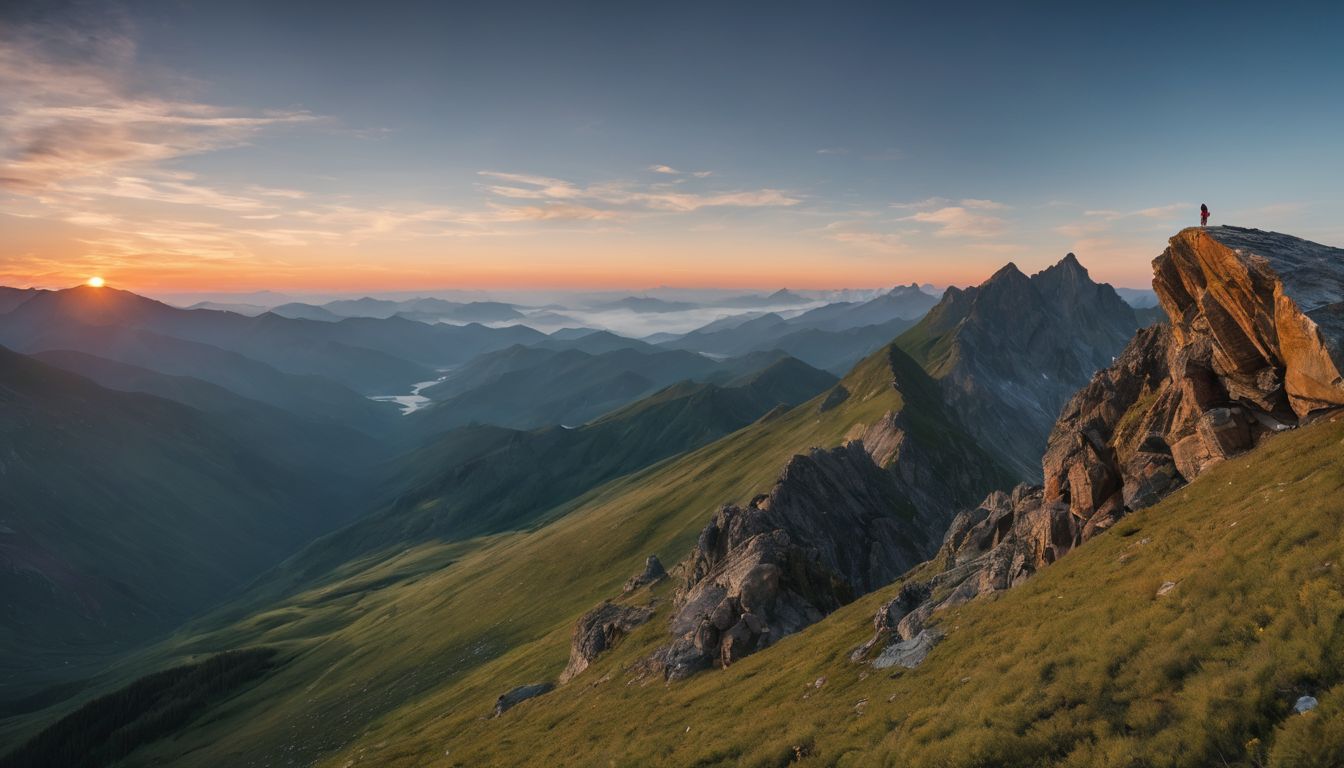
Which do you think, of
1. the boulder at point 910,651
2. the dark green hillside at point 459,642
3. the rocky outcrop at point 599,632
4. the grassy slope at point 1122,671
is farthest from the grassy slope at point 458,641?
the boulder at point 910,651

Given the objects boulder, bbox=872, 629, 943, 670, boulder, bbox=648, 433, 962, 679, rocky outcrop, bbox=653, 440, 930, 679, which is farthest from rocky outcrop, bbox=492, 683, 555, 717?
boulder, bbox=872, 629, 943, 670

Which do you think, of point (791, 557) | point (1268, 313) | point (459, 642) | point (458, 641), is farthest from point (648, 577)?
point (1268, 313)

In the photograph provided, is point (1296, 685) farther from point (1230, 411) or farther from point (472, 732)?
point (472, 732)

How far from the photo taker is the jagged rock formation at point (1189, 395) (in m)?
36.6

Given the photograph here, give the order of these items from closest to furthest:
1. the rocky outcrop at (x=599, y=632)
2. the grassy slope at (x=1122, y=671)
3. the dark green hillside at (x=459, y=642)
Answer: the grassy slope at (x=1122, y=671)
the rocky outcrop at (x=599, y=632)
the dark green hillside at (x=459, y=642)

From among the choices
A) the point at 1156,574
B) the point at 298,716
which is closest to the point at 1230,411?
the point at 1156,574

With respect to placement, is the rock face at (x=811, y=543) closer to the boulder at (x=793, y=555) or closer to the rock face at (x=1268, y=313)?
the boulder at (x=793, y=555)

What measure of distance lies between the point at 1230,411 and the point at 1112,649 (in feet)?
83.7

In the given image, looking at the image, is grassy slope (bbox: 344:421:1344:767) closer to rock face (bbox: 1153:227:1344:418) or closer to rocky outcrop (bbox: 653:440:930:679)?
rock face (bbox: 1153:227:1344:418)

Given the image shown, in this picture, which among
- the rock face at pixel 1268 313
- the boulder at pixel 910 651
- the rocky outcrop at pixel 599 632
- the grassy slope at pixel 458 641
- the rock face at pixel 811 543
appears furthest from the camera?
the grassy slope at pixel 458 641

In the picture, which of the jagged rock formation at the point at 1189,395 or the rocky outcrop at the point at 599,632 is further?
the rocky outcrop at the point at 599,632

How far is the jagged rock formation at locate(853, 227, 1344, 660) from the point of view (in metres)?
36.6

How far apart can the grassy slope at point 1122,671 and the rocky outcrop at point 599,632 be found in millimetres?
29186

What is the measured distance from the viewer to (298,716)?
120 meters
